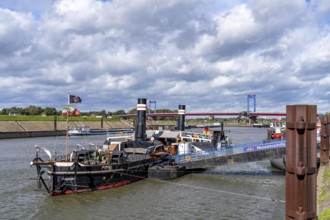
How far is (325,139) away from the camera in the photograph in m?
27.7

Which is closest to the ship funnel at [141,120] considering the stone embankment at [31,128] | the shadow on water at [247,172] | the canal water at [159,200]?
the shadow on water at [247,172]

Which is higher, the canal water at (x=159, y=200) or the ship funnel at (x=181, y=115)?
the ship funnel at (x=181, y=115)

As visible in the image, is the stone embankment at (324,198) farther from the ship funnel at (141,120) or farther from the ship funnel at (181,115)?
the ship funnel at (181,115)

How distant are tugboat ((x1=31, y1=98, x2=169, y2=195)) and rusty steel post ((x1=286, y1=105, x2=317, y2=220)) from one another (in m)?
16.2

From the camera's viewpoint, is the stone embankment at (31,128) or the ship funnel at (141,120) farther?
the stone embankment at (31,128)

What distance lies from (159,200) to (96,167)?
4.55 m

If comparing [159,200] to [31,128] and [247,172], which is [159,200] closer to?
[247,172]

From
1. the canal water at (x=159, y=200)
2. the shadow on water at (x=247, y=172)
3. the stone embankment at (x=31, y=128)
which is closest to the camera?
the canal water at (x=159, y=200)

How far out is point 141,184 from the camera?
27531 millimetres

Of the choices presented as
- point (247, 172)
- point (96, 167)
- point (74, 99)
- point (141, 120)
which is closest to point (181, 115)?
point (141, 120)

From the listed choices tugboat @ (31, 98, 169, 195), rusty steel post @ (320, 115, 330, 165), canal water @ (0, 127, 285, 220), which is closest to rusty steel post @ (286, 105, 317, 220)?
canal water @ (0, 127, 285, 220)

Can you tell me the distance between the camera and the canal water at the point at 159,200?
63.6 ft

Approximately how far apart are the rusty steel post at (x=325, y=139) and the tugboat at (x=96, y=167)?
12721 millimetres

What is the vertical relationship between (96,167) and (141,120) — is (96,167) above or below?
below
